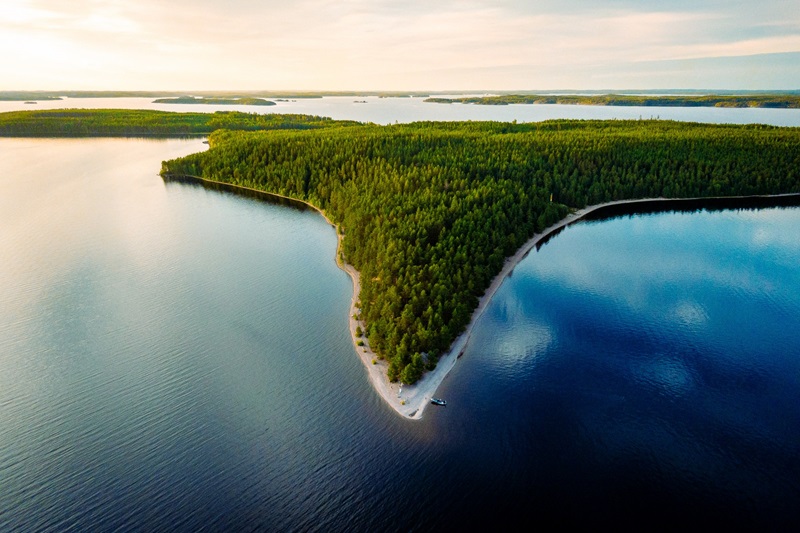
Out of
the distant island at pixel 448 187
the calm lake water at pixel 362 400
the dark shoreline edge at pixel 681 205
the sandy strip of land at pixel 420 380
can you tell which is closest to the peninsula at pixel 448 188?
the sandy strip of land at pixel 420 380

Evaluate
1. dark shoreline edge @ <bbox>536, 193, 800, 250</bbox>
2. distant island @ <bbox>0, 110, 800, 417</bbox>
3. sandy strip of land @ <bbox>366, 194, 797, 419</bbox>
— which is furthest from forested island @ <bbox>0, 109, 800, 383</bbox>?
dark shoreline edge @ <bbox>536, 193, 800, 250</bbox>

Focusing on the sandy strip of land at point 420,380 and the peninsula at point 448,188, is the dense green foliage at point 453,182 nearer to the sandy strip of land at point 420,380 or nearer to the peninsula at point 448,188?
the peninsula at point 448,188

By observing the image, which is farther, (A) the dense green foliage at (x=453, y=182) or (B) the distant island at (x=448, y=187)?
(A) the dense green foliage at (x=453, y=182)

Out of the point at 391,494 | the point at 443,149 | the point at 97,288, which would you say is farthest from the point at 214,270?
the point at 443,149

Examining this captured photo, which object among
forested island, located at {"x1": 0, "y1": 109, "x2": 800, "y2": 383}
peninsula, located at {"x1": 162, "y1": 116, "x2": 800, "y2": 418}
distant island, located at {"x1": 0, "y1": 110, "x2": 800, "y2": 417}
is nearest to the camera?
peninsula, located at {"x1": 162, "y1": 116, "x2": 800, "y2": 418}

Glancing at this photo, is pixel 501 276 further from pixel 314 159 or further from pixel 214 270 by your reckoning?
pixel 314 159

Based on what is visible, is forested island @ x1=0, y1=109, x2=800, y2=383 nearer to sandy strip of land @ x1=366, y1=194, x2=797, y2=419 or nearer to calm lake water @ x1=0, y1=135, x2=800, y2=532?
sandy strip of land @ x1=366, y1=194, x2=797, y2=419
